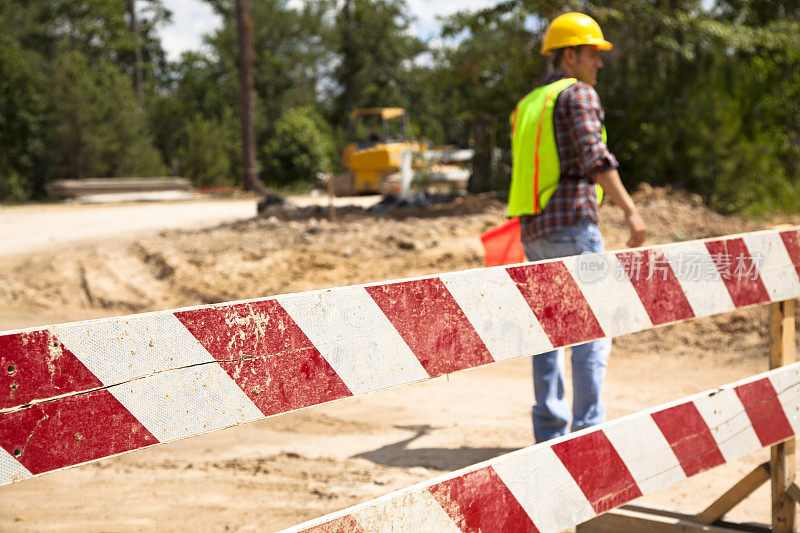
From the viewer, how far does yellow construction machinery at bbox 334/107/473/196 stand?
1631cm

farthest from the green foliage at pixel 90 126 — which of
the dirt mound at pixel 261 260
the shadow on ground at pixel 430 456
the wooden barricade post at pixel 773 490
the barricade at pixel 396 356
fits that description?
the barricade at pixel 396 356

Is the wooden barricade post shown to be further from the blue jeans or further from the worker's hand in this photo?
the worker's hand

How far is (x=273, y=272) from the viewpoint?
393 inches

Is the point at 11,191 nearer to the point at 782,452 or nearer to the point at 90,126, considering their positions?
the point at 90,126

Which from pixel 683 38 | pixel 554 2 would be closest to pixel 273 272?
pixel 554 2

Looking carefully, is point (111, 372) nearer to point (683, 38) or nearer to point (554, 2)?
point (554, 2)

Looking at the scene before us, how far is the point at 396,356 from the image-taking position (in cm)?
204

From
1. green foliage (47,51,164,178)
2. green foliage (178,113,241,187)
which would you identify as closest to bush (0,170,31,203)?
green foliage (47,51,164,178)

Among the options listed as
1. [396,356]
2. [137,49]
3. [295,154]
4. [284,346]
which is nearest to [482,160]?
[396,356]

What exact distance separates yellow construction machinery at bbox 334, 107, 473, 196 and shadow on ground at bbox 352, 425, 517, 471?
1168cm

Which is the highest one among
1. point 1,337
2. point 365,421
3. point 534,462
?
point 1,337

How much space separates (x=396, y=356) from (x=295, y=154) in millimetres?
34199

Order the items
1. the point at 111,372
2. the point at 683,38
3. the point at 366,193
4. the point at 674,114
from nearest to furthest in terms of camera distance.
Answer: the point at 111,372
the point at 674,114
the point at 683,38
the point at 366,193

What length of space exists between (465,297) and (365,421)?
3594 millimetres
